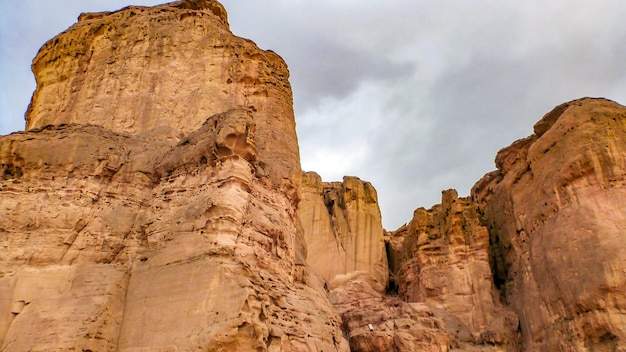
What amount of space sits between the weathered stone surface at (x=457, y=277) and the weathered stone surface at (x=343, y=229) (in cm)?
521

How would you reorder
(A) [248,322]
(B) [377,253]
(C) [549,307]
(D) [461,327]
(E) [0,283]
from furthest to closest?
(B) [377,253], (D) [461,327], (C) [549,307], (E) [0,283], (A) [248,322]

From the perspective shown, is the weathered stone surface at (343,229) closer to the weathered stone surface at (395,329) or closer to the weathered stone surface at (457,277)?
the weathered stone surface at (457,277)

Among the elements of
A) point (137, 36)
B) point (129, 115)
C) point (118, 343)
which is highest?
point (137, 36)

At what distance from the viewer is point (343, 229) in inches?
1511

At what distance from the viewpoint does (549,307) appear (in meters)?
20.6

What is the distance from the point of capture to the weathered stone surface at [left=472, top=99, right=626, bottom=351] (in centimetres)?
1825

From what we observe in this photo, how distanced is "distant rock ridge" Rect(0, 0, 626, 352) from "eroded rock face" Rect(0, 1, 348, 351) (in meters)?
0.05

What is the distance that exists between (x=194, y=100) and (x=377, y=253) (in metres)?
21.4

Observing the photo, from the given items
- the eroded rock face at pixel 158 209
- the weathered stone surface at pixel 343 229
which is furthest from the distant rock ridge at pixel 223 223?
the weathered stone surface at pixel 343 229

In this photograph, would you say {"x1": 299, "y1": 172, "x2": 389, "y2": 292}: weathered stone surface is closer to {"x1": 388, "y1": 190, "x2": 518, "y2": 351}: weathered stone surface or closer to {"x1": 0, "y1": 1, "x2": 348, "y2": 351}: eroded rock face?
{"x1": 388, "y1": 190, "x2": 518, "y2": 351}: weathered stone surface

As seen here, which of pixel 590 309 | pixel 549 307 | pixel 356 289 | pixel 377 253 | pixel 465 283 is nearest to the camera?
pixel 590 309

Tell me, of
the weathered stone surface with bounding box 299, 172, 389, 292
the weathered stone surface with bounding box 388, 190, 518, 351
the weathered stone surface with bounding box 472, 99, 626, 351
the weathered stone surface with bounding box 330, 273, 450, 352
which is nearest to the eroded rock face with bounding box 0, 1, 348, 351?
the weathered stone surface with bounding box 330, 273, 450, 352

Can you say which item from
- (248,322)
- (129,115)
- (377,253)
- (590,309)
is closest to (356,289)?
(377,253)

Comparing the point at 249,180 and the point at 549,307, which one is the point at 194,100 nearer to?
the point at 249,180
